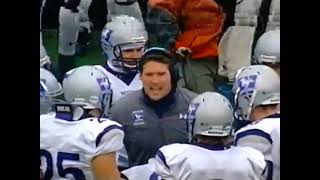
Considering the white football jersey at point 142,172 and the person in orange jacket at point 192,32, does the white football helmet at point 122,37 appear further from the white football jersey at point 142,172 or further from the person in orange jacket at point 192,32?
the white football jersey at point 142,172

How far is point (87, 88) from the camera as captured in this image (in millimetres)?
19469

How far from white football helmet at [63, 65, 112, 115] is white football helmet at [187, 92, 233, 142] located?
1.45ft

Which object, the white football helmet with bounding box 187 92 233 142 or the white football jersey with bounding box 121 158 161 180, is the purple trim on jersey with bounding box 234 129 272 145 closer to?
the white football helmet with bounding box 187 92 233 142

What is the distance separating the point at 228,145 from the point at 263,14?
0.67 meters

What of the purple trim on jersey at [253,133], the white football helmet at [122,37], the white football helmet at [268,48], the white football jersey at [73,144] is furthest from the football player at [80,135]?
the white football helmet at [268,48]

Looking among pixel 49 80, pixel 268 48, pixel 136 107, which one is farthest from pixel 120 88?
pixel 268 48

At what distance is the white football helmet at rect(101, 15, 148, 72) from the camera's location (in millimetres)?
19484

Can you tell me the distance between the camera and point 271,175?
769 inches

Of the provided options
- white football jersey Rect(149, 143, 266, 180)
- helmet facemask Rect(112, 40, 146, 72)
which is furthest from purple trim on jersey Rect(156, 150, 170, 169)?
helmet facemask Rect(112, 40, 146, 72)

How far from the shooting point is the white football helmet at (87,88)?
19.5 meters

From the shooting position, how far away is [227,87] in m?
19.5

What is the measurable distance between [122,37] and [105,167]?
65cm
